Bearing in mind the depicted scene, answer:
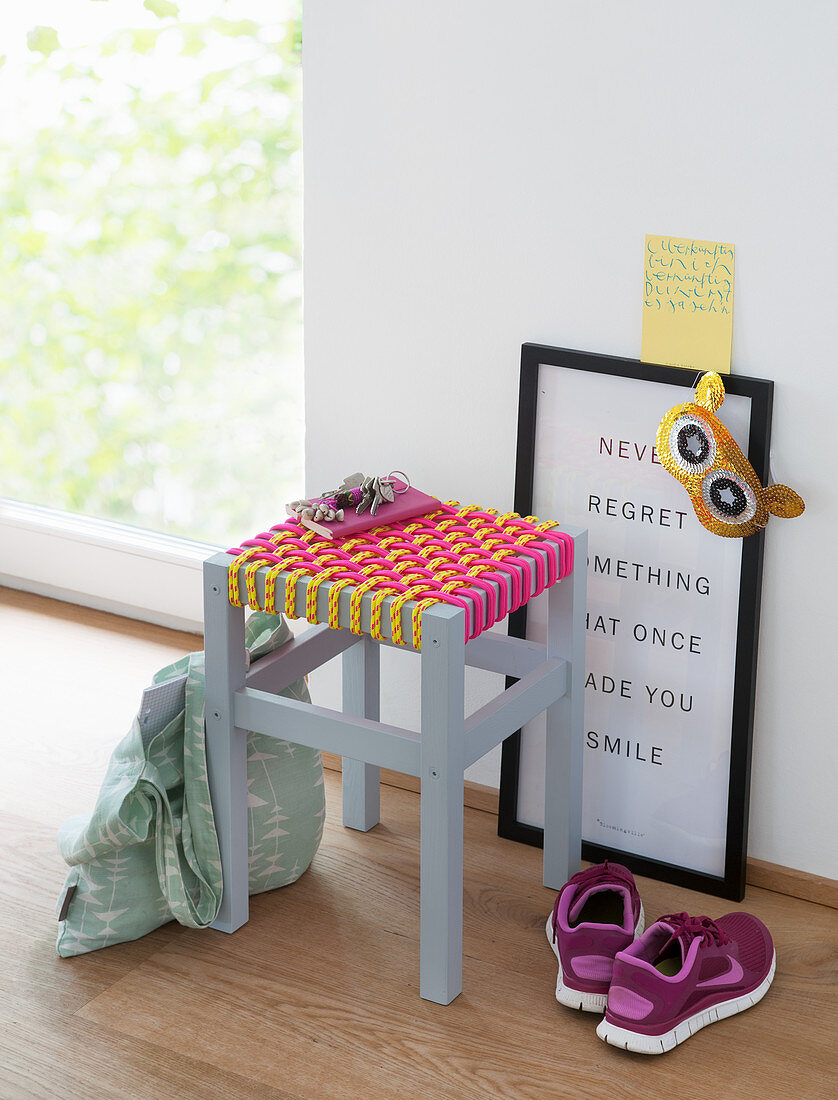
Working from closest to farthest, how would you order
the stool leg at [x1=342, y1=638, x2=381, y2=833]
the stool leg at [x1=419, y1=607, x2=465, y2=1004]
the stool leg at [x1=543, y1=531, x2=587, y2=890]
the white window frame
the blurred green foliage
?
the stool leg at [x1=419, y1=607, x2=465, y2=1004] → the stool leg at [x1=543, y1=531, x2=587, y2=890] → the stool leg at [x1=342, y1=638, x2=381, y2=833] → the blurred green foliage → the white window frame

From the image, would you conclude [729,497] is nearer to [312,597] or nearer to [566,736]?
[566,736]

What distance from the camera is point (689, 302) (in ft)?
4.97

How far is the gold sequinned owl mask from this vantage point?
1477 mm

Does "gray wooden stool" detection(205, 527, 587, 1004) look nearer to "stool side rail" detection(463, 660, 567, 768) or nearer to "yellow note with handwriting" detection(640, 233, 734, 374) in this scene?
"stool side rail" detection(463, 660, 567, 768)

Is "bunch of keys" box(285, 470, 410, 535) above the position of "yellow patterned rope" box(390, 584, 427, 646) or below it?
above

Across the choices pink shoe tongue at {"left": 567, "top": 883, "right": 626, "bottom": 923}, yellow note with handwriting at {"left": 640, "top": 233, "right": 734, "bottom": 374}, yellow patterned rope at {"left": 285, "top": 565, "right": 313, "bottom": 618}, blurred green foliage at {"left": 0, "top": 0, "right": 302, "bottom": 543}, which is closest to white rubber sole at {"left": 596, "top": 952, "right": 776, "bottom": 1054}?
pink shoe tongue at {"left": 567, "top": 883, "right": 626, "bottom": 923}

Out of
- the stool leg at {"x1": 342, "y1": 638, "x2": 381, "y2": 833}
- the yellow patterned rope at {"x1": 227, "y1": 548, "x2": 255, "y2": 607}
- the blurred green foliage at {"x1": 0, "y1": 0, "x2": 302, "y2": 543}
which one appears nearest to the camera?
the yellow patterned rope at {"x1": 227, "y1": 548, "x2": 255, "y2": 607}

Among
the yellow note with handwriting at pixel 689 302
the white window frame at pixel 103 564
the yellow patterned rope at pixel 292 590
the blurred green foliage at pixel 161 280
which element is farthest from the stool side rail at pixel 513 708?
the white window frame at pixel 103 564

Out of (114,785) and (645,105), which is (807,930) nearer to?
(114,785)

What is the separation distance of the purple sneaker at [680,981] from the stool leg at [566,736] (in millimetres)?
218

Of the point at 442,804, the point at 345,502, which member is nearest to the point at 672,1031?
the point at 442,804

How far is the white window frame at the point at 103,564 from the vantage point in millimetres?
2348

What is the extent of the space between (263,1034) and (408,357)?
2.83 ft

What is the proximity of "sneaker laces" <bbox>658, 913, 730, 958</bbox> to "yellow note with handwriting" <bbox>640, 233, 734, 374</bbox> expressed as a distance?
2.05ft
